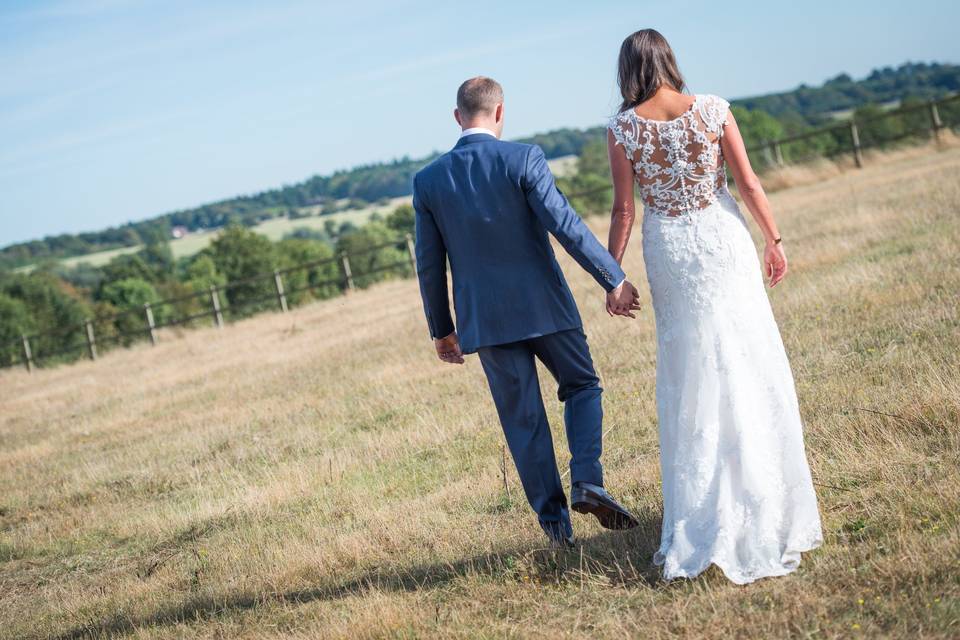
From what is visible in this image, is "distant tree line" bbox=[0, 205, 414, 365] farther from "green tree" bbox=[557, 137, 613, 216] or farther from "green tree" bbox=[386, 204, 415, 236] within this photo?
"green tree" bbox=[557, 137, 613, 216]

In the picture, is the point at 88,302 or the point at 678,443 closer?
the point at 678,443

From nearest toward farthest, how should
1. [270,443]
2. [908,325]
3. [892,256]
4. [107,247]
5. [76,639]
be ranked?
[76,639], [908,325], [270,443], [892,256], [107,247]

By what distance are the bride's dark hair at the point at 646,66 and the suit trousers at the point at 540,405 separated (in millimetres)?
1137

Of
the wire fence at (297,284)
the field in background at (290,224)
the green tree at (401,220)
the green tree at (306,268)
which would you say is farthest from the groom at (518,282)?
the field in background at (290,224)

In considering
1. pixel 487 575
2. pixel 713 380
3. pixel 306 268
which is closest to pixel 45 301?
pixel 306 268

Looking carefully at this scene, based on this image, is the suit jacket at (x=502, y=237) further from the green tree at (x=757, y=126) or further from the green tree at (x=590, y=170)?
the green tree at (x=757, y=126)

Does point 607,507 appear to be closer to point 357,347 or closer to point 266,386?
point 266,386

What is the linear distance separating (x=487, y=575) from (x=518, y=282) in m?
1.40

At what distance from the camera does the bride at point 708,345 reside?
12.7 feet

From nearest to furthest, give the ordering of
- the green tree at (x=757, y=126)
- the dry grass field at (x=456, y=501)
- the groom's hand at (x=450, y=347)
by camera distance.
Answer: the dry grass field at (x=456, y=501), the groom's hand at (x=450, y=347), the green tree at (x=757, y=126)

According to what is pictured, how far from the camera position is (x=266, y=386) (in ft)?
43.5

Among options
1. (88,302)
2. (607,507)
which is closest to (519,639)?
(607,507)

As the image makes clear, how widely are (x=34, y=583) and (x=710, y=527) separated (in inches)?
192

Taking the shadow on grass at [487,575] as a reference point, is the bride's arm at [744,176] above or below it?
above
